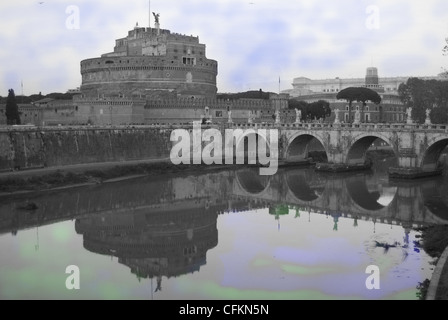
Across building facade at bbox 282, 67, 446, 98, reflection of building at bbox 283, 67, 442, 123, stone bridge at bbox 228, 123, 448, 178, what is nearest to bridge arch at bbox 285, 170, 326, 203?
stone bridge at bbox 228, 123, 448, 178

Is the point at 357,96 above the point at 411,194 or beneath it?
above

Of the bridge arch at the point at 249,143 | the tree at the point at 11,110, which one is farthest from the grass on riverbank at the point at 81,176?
the tree at the point at 11,110

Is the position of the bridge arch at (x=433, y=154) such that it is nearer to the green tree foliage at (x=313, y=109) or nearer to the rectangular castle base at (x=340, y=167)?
the rectangular castle base at (x=340, y=167)

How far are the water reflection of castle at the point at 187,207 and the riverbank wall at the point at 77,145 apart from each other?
4.33m

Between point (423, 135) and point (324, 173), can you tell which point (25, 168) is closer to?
point (324, 173)

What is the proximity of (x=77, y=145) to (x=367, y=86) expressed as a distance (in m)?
55.5

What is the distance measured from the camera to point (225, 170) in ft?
108

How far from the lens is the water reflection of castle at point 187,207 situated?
15703mm

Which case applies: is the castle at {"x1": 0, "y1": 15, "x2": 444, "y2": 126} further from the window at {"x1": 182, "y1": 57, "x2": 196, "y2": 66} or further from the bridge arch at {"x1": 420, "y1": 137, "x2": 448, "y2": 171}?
the bridge arch at {"x1": 420, "y1": 137, "x2": 448, "y2": 171}

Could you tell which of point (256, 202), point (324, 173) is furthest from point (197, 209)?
point (324, 173)

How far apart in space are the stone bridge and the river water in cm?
158

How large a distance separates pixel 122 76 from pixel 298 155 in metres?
18.0
